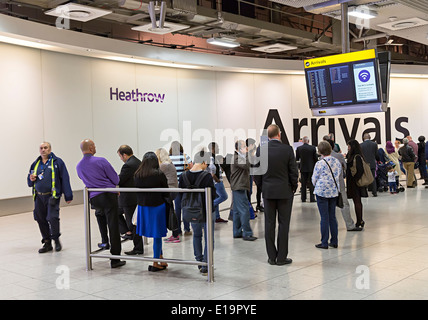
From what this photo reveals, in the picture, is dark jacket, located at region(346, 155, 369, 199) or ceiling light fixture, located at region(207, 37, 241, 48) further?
ceiling light fixture, located at region(207, 37, 241, 48)

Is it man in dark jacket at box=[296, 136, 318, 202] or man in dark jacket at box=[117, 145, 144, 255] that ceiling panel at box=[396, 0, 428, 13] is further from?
man in dark jacket at box=[117, 145, 144, 255]

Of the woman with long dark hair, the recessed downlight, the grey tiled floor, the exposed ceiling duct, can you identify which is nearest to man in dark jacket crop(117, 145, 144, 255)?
the grey tiled floor

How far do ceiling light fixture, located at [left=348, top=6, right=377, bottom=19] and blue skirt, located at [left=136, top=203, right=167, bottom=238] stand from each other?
5753 mm

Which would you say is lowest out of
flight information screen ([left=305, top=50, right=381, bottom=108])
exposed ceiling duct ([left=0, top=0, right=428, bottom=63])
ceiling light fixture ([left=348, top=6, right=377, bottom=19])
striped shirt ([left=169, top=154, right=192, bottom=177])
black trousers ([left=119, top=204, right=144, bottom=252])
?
black trousers ([left=119, top=204, right=144, bottom=252])

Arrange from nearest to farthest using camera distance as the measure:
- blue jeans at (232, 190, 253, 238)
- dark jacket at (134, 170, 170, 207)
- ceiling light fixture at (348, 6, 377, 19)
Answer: dark jacket at (134, 170, 170, 207) → blue jeans at (232, 190, 253, 238) → ceiling light fixture at (348, 6, 377, 19)

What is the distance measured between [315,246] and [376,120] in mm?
12766

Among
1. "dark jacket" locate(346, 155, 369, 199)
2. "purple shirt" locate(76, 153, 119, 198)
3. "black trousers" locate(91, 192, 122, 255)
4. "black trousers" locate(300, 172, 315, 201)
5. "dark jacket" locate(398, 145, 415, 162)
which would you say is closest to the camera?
"black trousers" locate(91, 192, 122, 255)

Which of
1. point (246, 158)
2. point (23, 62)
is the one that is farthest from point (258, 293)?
point (23, 62)

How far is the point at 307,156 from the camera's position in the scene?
11.7 metres

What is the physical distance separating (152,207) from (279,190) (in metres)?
1.52

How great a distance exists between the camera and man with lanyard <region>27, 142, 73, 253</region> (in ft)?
23.4

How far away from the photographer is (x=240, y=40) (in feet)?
45.8

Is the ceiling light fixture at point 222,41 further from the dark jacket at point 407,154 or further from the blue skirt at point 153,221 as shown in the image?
the blue skirt at point 153,221

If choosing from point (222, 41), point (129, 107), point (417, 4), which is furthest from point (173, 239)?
point (129, 107)
